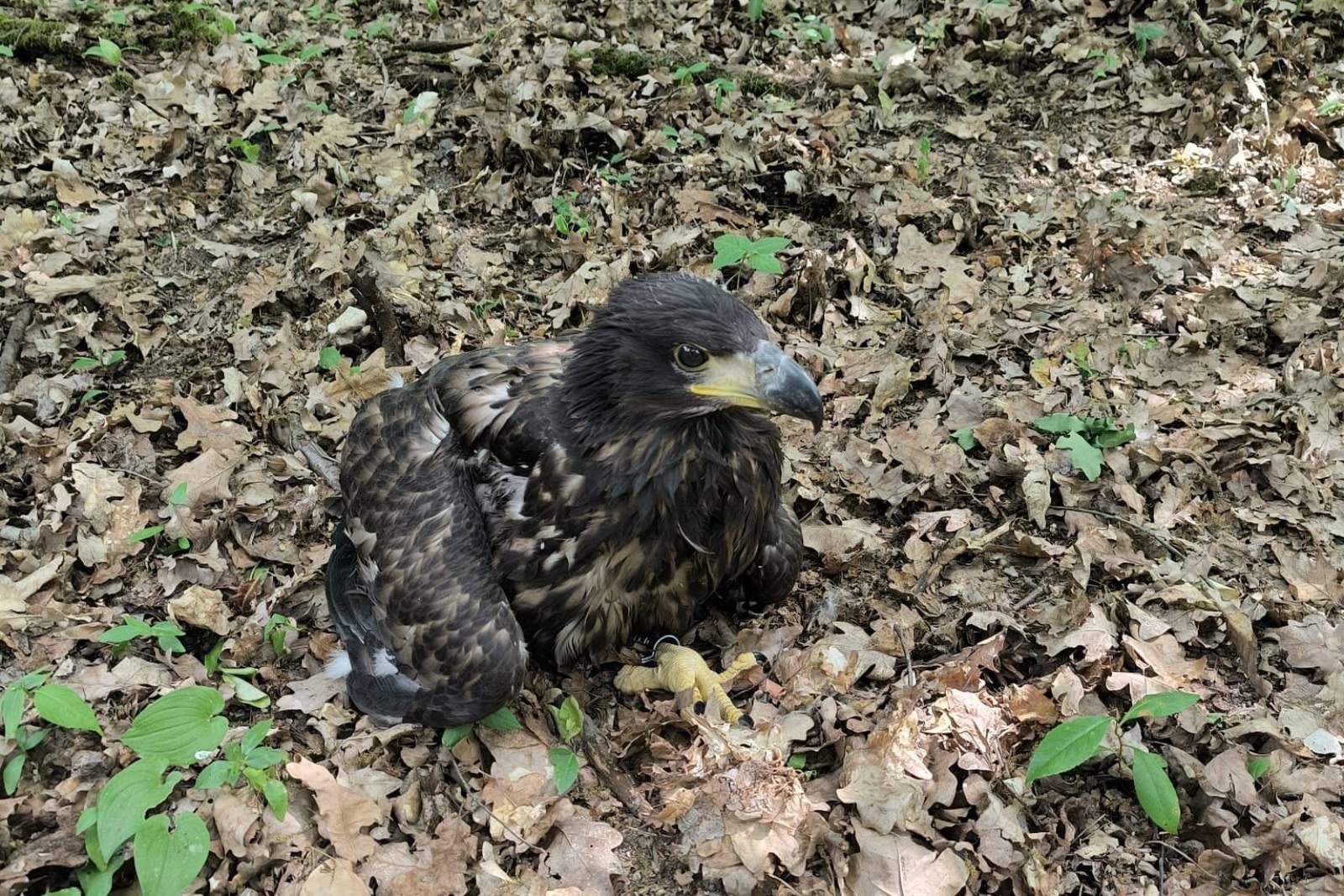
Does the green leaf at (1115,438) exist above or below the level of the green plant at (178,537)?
above

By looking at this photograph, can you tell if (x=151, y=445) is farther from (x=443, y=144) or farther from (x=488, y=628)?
(x=443, y=144)

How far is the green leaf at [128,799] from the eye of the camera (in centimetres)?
295

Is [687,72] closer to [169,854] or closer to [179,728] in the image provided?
[179,728]

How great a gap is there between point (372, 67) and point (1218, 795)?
731cm

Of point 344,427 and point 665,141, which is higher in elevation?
point 665,141

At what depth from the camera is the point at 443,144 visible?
6.95 metres

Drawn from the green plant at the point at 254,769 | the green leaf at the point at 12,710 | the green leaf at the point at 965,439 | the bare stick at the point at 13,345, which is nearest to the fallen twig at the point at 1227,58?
the green leaf at the point at 965,439

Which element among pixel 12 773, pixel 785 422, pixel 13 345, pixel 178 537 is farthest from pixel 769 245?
pixel 13 345

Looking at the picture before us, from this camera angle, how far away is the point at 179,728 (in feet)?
10.6

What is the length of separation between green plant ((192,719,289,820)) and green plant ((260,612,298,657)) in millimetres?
632

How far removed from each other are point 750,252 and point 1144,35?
3.93m

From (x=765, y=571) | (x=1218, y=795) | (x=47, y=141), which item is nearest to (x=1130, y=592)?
(x=1218, y=795)

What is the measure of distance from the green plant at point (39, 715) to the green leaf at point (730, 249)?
3.46 metres

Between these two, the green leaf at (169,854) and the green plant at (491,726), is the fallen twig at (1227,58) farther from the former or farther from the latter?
the green leaf at (169,854)
